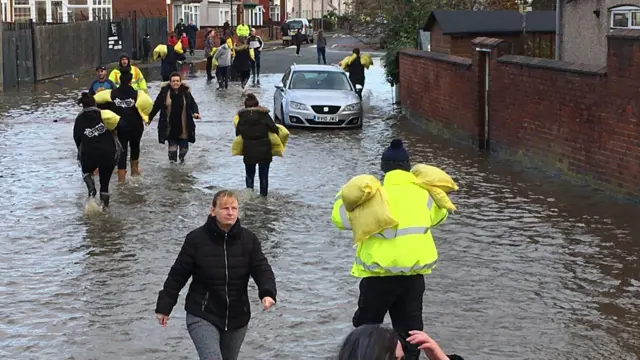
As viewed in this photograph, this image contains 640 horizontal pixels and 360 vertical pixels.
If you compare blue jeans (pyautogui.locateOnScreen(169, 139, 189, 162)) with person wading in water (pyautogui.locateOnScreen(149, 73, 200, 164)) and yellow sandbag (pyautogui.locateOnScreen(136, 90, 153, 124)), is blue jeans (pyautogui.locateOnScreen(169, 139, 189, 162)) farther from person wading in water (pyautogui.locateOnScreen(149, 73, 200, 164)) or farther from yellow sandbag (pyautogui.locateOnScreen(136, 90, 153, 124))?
yellow sandbag (pyautogui.locateOnScreen(136, 90, 153, 124))

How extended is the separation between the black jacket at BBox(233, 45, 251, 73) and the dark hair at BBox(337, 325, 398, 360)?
3044 cm

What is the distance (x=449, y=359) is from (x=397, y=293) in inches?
96.4

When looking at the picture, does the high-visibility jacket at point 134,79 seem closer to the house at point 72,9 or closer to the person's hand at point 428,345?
the person's hand at point 428,345

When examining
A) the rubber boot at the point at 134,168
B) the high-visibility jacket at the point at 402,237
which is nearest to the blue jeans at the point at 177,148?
the rubber boot at the point at 134,168

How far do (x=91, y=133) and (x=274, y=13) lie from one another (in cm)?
9077

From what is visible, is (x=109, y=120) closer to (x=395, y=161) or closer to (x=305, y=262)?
(x=305, y=262)

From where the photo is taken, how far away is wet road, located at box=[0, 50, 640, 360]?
27.2ft

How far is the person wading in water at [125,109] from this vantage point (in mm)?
15203

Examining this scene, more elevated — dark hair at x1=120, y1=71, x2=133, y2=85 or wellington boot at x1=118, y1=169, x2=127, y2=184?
dark hair at x1=120, y1=71, x2=133, y2=85

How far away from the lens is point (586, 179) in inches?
582

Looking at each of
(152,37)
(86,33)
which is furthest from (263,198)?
(152,37)

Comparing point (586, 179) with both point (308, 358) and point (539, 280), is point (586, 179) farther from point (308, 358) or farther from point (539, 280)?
point (308, 358)

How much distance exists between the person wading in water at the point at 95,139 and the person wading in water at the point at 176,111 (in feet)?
8.46

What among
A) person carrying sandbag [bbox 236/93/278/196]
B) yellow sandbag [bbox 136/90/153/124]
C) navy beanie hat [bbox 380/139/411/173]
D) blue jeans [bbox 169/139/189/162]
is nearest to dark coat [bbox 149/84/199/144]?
blue jeans [bbox 169/139/189/162]
